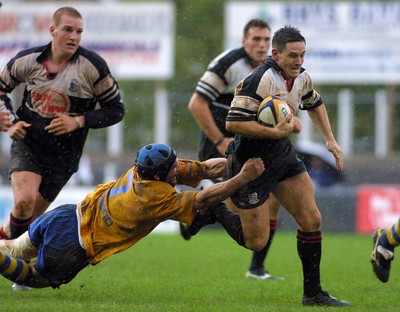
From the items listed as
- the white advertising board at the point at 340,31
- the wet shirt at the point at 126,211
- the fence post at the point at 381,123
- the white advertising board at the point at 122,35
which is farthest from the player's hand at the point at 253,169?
the white advertising board at the point at 122,35

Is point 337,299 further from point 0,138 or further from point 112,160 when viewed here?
point 0,138

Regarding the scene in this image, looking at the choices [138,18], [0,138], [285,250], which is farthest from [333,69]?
[285,250]

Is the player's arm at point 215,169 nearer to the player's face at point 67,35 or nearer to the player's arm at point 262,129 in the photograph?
the player's arm at point 262,129

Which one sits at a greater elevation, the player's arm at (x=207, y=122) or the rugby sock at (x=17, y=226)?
the player's arm at (x=207, y=122)

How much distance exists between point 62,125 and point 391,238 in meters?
3.02

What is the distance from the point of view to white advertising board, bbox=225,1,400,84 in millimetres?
23703

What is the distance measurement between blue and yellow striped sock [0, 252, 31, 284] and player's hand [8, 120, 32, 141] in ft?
4.23

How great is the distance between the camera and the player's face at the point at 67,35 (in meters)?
8.49

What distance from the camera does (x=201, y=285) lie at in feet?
29.9

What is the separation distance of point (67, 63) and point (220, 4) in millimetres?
26407

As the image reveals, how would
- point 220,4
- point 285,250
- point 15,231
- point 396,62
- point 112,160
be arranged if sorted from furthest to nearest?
point 220,4 < point 396,62 < point 112,160 < point 285,250 < point 15,231

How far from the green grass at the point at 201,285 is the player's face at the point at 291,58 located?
1803mm

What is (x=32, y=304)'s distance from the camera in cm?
743

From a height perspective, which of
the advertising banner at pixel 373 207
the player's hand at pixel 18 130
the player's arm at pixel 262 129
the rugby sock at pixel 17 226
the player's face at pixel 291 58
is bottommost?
the advertising banner at pixel 373 207
